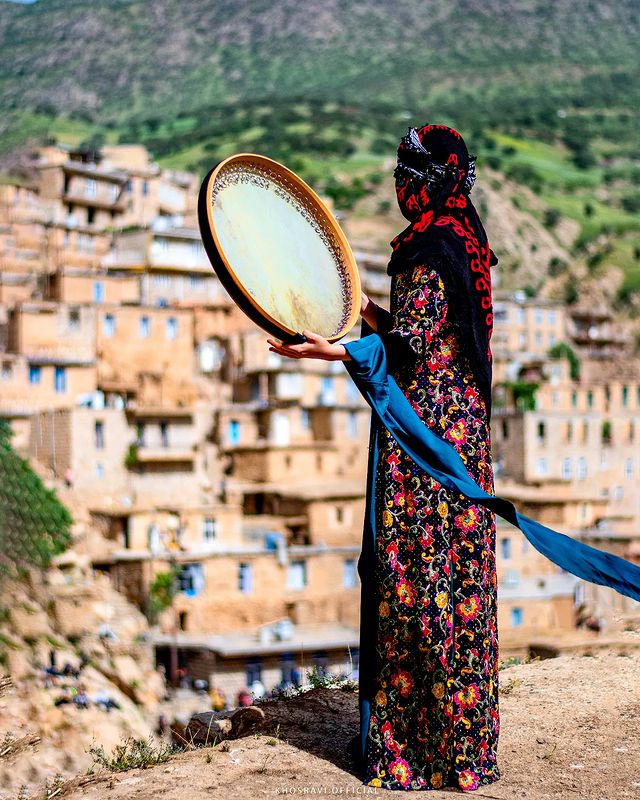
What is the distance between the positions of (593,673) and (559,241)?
265 ft

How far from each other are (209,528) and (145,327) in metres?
9.41

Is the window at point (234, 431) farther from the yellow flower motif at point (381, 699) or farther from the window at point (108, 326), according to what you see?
the yellow flower motif at point (381, 699)

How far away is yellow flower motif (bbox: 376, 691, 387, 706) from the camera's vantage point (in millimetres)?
5195

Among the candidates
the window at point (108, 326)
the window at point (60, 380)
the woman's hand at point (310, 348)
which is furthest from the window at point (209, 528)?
→ the woman's hand at point (310, 348)

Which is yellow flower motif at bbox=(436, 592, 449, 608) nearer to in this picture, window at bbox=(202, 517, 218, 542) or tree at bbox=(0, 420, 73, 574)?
tree at bbox=(0, 420, 73, 574)

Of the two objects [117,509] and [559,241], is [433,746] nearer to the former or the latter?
[117,509]

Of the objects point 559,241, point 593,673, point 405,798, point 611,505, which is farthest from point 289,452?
point 559,241

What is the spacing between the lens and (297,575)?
2780 centimetres

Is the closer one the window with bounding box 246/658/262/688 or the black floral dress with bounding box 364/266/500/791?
the black floral dress with bounding box 364/266/500/791

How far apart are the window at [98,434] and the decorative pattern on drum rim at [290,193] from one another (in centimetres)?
2706

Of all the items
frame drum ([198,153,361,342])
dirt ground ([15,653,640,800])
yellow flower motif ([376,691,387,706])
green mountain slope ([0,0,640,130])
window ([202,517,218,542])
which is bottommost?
window ([202,517,218,542])

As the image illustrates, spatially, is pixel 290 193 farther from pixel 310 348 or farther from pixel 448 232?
pixel 310 348

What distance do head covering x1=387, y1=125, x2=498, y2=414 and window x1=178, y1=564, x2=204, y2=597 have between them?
2217 cm

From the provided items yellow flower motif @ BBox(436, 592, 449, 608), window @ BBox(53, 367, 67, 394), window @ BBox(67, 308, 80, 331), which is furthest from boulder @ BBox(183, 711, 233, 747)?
window @ BBox(67, 308, 80, 331)
